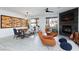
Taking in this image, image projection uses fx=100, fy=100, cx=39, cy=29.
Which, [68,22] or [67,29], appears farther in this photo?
[67,29]

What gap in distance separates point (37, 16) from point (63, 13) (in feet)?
13.7

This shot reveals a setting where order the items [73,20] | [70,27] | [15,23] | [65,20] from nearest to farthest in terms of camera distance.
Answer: [73,20] < [70,27] < [65,20] < [15,23]

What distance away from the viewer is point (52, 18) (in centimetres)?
1168

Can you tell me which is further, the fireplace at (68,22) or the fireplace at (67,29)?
the fireplace at (67,29)

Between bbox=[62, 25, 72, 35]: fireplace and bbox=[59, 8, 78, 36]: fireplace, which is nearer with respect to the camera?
bbox=[59, 8, 78, 36]: fireplace

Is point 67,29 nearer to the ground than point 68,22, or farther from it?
nearer to the ground
